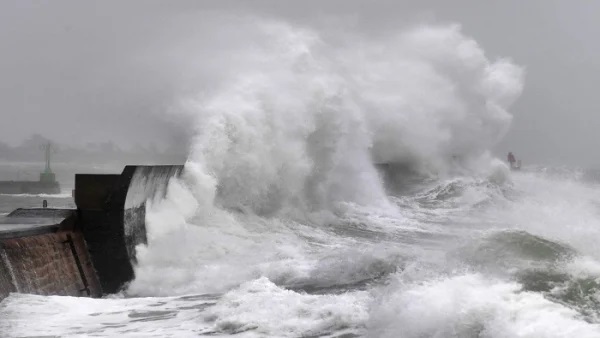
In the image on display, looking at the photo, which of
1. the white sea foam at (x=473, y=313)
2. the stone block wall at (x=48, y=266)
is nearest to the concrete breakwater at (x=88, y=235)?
the stone block wall at (x=48, y=266)

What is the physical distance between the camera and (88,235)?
9352 millimetres

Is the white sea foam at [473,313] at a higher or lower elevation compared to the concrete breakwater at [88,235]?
lower

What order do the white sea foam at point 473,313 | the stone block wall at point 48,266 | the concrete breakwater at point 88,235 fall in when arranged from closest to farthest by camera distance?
the white sea foam at point 473,313 < the stone block wall at point 48,266 < the concrete breakwater at point 88,235

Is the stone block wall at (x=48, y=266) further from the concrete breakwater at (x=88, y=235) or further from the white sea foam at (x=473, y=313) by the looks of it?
the white sea foam at (x=473, y=313)

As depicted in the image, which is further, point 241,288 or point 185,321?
point 241,288

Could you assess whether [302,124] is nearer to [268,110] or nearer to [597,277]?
[268,110]

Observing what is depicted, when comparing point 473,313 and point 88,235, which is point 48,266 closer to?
point 88,235

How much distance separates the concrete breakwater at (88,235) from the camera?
27.0 ft

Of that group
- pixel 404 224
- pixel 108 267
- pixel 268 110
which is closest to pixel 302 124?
pixel 268 110

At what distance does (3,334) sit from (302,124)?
1291 centimetres

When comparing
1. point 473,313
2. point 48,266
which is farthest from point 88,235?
point 473,313

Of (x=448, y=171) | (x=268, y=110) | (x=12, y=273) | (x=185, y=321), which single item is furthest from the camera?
(x=448, y=171)

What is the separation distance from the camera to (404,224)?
56.9 feet

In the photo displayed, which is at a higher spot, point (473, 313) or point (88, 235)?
point (88, 235)
